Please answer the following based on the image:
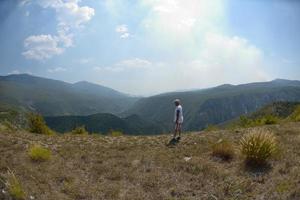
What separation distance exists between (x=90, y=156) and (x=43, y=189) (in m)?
4.17

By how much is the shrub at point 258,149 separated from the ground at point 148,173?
0.99 feet

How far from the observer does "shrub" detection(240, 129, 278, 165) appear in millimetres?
11141

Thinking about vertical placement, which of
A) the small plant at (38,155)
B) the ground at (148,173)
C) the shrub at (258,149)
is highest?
the shrub at (258,149)

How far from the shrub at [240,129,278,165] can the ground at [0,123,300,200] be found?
0.30 m

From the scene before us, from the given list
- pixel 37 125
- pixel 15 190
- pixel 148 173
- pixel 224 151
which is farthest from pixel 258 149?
pixel 37 125

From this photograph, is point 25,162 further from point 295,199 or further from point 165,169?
point 295,199

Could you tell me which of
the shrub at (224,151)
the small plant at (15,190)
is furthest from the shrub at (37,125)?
the small plant at (15,190)

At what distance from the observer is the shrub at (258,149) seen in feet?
36.6

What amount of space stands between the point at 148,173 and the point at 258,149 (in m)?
3.62

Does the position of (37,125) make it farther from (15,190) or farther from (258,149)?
(258,149)

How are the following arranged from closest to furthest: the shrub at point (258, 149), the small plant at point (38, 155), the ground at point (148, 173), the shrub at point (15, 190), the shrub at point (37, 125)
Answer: the shrub at point (15, 190) → the ground at point (148, 173) → the shrub at point (258, 149) → the small plant at point (38, 155) → the shrub at point (37, 125)

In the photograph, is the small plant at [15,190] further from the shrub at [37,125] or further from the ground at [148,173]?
the shrub at [37,125]

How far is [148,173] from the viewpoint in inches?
429

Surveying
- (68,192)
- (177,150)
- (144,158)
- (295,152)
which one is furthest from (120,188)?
(295,152)
